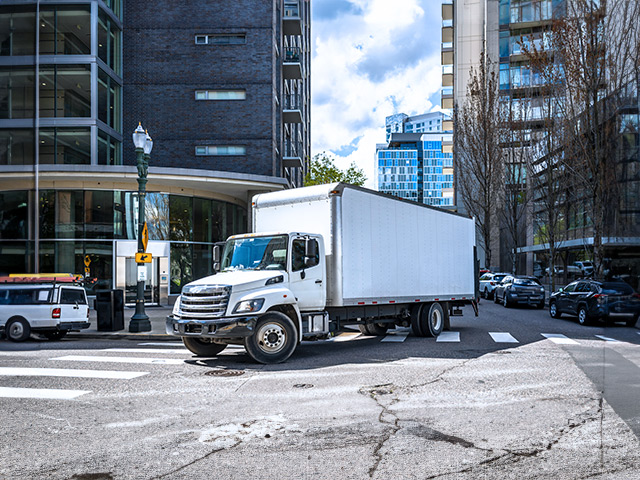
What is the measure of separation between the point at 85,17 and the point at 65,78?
3.02 metres

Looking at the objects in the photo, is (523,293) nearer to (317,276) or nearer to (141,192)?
(141,192)

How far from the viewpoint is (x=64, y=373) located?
33.1ft

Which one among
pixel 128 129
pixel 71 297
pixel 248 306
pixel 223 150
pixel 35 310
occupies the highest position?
pixel 128 129

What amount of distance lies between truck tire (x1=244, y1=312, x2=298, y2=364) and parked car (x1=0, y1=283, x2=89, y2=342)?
7039 mm

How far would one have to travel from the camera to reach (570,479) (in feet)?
15.6

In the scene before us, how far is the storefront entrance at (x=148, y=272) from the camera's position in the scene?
2689cm

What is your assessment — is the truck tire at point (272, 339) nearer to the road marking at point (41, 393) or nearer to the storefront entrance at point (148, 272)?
the road marking at point (41, 393)

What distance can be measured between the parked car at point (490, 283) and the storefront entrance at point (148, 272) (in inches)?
687

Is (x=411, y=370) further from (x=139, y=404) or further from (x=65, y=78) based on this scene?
(x=65, y=78)

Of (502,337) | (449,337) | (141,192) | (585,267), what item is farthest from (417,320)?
(585,267)

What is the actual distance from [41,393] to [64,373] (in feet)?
5.61

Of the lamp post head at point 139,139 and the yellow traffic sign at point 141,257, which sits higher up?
the lamp post head at point 139,139

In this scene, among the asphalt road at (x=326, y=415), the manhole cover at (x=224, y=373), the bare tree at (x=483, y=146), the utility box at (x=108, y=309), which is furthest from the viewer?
the bare tree at (x=483, y=146)

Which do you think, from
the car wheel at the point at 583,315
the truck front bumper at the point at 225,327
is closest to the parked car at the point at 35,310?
the truck front bumper at the point at 225,327
